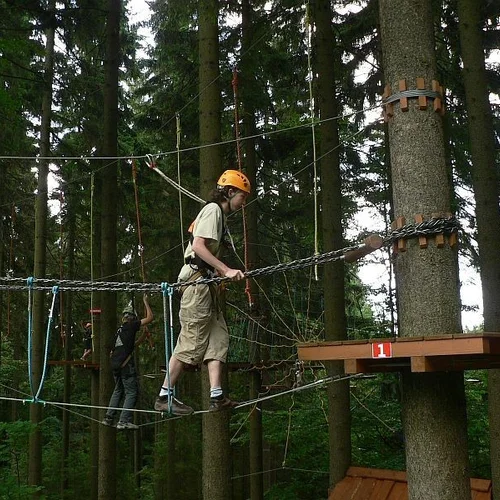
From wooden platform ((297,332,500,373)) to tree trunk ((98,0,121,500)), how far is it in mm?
5861

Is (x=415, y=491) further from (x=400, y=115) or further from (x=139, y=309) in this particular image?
(x=139, y=309)

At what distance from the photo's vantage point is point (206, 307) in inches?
162

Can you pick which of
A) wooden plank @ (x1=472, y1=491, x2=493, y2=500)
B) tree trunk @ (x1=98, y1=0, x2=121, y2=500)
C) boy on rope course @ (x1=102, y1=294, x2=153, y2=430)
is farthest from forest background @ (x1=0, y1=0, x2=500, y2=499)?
wooden plank @ (x1=472, y1=491, x2=493, y2=500)

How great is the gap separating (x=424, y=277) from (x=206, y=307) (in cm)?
141

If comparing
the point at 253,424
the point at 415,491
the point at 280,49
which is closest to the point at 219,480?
the point at 415,491

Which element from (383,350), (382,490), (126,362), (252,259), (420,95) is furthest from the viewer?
(252,259)

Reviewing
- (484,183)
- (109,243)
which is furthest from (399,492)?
(109,243)

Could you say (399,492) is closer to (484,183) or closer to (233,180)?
(484,183)

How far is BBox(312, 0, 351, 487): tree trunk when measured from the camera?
771 centimetres

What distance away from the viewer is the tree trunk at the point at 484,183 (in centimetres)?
638

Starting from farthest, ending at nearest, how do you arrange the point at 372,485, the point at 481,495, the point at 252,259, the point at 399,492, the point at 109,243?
the point at 252,259 → the point at 109,243 → the point at 372,485 → the point at 399,492 → the point at 481,495

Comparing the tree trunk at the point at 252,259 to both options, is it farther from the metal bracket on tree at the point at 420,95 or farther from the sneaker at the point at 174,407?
the metal bracket on tree at the point at 420,95

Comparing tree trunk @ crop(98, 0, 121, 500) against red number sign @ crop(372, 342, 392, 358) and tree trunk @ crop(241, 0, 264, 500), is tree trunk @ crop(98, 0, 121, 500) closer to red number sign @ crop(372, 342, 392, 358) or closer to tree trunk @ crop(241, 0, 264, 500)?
tree trunk @ crop(241, 0, 264, 500)

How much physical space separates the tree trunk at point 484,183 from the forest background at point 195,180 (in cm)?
135
